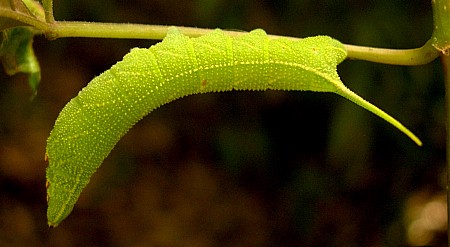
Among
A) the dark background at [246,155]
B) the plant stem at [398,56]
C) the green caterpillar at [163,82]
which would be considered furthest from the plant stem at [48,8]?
the dark background at [246,155]

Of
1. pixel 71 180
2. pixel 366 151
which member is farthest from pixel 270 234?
pixel 71 180

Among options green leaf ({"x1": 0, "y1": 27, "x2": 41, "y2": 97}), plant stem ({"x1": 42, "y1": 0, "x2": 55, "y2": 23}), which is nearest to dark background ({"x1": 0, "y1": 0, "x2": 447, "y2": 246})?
green leaf ({"x1": 0, "y1": 27, "x2": 41, "y2": 97})

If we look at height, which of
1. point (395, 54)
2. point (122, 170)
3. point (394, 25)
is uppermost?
point (394, 25)

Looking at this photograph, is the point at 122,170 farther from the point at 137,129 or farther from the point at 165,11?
the point at 165,11

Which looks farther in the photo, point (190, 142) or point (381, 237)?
point (190, 142)

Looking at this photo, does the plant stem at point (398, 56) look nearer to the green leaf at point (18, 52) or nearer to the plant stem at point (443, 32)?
the plant stem at point (443, 32)

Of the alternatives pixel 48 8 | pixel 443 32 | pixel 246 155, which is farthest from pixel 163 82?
pixel 246 155
